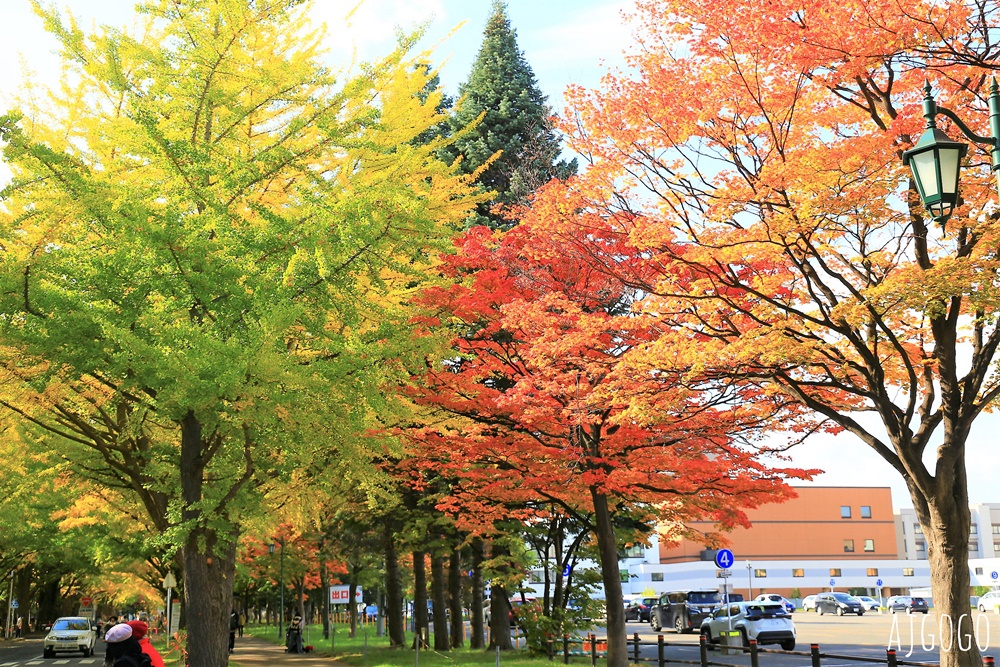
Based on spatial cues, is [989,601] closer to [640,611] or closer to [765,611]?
[640,611]

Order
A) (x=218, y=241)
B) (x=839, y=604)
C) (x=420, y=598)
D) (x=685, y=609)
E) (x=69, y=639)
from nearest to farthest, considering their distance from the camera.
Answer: (x=218, y=241) → (x=420, y=598) → (x=69, y=639) → (x=685, y=609) → (x=839, y=604)

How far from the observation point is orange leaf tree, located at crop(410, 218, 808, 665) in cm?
1770

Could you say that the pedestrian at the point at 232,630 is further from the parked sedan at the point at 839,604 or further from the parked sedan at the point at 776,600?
the parked sedan at the point at 839,604

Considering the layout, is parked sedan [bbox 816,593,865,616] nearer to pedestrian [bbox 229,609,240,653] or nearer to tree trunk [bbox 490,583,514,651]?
pedestrian [bbox 229,609,240,653]

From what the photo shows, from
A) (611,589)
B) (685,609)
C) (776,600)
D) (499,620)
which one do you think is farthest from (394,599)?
(776,600)

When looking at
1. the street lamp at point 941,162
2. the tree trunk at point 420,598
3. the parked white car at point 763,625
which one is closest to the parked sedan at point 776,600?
the parked white car at point 763,625

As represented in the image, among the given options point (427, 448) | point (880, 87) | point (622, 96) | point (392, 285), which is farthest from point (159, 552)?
point (880, 87)

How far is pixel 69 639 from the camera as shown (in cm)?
3944

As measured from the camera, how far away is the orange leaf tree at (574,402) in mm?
17703

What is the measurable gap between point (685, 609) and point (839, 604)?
72.9ft

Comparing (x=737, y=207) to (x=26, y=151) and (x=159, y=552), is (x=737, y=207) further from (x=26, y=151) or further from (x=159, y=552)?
(x=159, y=552)

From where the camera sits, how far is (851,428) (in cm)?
1434

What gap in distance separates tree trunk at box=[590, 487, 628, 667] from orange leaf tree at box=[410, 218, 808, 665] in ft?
0.08

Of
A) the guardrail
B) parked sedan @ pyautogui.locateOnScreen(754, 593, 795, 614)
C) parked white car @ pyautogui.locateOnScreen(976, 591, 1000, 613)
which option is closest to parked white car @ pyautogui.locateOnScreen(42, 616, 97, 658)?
the guardrail
